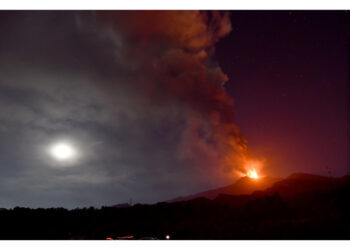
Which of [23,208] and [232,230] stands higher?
[23,208]

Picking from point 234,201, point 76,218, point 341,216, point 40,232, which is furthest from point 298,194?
point 40,232

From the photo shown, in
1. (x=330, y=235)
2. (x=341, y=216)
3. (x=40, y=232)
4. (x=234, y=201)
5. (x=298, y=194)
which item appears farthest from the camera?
(x=298, y=194)

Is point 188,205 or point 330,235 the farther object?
point 188,205

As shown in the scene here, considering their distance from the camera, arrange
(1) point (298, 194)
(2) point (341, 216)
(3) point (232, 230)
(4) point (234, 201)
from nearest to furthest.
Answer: (3) point (232, 230)
(2) point (341, 216)
(4) point (234, 201)
(1) point (298, 194)

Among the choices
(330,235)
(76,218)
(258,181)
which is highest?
(258,181)

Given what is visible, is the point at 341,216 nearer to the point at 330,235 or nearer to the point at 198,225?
the point at 330,235
